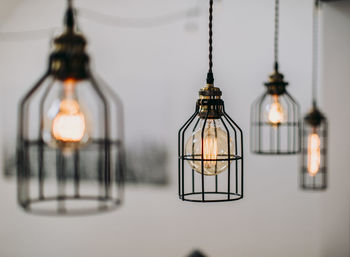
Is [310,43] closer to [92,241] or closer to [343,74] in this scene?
[343,74]

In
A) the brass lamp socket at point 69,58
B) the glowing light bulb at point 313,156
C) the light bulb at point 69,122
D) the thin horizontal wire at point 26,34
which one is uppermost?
the thin horizontal wire at point 26,34

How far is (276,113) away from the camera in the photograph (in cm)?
267

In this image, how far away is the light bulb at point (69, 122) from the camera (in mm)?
1201

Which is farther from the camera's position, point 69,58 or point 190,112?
point 190,112

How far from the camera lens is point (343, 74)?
404 centimetres

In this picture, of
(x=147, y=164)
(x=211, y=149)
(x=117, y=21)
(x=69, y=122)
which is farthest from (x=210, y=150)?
(x=117, y=21)

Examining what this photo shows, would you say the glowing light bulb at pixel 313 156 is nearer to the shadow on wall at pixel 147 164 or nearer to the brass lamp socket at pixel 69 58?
the shadow on wall at pixel 147 164

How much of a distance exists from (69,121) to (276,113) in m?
1.65

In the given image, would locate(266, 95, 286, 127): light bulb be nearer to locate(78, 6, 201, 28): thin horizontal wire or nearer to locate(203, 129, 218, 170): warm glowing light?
locate(203, 129, 218, 170): warm glowing light

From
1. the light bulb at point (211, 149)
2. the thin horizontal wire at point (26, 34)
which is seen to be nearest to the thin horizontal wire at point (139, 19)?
the thin horizontal wire at point (26, 34)

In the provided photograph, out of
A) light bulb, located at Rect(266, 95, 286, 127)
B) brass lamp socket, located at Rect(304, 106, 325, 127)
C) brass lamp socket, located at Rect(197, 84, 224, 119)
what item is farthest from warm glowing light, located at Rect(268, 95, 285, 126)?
brass lamp socket, located at Rect(197, 84, 224, 119)

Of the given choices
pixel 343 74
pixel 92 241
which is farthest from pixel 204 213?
pixel 343 74

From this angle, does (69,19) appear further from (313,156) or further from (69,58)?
(313,156)

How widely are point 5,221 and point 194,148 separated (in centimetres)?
468
